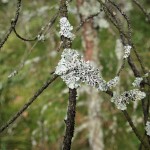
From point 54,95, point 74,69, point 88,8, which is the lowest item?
point 54,95

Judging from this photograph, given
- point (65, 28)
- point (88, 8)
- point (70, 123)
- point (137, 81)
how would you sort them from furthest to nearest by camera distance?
point (88, 8), point (137, 81), point (65, 28), point (70, 123)

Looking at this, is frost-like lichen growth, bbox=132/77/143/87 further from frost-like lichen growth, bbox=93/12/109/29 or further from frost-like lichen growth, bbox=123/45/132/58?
frost-like lichen growth, bbox=93/12/109/29

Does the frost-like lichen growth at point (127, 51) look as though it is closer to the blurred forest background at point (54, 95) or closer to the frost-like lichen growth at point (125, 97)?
the frost-like lichen growth at point (125, 97)

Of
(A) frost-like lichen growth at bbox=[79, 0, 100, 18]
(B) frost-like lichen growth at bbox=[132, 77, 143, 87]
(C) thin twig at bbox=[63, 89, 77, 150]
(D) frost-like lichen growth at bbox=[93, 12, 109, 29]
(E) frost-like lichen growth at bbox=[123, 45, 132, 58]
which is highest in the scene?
(C) thin twig at bbox=[63, 89, 77, 150]

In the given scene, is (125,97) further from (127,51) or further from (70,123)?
(70,123)

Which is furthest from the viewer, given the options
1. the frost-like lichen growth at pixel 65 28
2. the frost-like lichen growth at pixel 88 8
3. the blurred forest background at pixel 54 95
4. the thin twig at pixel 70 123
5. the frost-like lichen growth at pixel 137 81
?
the blurred forest background at pixel 54 95

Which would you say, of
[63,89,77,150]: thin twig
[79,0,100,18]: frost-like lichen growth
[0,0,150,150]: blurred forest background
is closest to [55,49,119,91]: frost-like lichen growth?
[63,89,77,150]: thin twig

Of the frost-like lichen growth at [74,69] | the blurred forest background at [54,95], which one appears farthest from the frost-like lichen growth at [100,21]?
the frost-like lichen growth at [74,69]

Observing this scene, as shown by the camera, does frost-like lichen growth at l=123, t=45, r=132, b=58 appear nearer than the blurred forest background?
Yes

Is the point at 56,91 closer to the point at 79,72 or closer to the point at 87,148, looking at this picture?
the point at 87,148

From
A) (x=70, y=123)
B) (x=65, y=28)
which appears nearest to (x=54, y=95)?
(x=65, y=28)

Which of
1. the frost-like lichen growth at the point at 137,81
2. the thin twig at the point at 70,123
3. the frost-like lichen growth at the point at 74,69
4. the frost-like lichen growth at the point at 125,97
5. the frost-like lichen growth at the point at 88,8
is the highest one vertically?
the frost-like lichen growth at the point at 74,69
